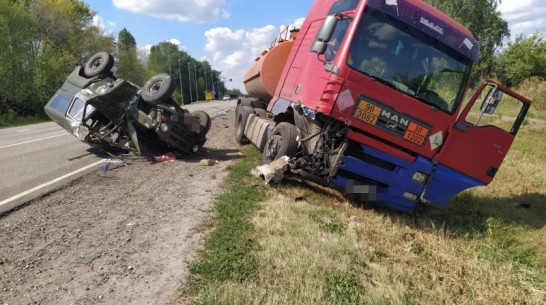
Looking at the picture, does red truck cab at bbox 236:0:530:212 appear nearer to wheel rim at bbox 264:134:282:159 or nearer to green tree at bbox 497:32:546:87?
wheel rim at bbox 264:134:282:159

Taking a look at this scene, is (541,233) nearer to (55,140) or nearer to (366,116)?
(366,116)

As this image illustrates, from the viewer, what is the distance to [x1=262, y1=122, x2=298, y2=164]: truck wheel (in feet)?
20.0

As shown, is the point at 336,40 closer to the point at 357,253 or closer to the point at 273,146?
the point at 273,146

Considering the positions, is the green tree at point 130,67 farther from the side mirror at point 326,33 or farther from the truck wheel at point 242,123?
the side mirror at point 326,33

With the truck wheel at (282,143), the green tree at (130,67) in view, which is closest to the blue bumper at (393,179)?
the truck wheel at (282,143)

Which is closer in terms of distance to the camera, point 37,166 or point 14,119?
point 37,166

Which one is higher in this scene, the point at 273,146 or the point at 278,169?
the point at 273,146

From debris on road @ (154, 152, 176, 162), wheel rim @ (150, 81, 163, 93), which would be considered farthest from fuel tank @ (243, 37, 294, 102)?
debris on road @ (154, 152, 176, 162)

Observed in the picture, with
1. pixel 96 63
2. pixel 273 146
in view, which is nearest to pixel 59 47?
pixel 96 63

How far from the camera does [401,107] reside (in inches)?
195

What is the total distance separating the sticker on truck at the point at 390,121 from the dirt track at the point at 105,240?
8.61 ft

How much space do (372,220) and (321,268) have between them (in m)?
1.93

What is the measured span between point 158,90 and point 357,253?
5985 mm

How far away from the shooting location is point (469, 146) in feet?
17.1
